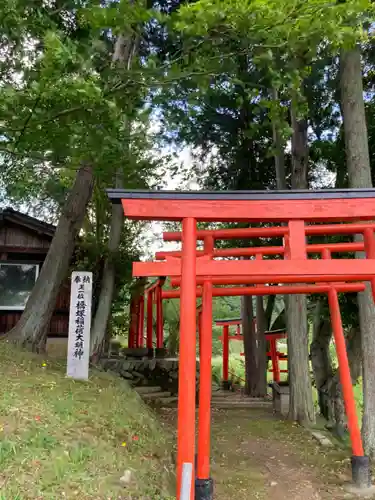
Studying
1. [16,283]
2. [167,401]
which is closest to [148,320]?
[167,401]

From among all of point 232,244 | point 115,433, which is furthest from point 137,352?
point 115,433

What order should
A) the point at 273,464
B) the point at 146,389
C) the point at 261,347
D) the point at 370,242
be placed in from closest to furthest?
the point at 370,242
the point at 273,464
the point at 146,389
the point at 261,347

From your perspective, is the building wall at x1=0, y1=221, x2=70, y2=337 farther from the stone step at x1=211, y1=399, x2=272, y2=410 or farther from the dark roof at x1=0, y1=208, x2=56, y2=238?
the stone step at x1=211, y1=399, x2=272, y2=410

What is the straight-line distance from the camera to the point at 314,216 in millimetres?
4395

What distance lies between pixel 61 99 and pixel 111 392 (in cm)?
478

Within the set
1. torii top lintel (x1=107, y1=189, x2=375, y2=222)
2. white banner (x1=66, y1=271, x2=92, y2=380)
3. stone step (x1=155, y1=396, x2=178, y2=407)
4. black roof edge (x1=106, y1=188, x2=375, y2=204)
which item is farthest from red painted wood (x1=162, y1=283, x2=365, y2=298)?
stone step (x1=155, y1=396, x2=178, y2=407)

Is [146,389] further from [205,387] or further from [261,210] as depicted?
[261,210]

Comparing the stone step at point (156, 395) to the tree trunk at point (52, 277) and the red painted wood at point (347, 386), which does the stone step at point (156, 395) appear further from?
the red painted wood at point (347, 386)

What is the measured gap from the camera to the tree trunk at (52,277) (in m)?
7.76

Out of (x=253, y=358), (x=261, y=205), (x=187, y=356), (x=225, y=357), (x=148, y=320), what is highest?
(x=261, y=205)

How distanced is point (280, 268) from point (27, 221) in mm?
9809

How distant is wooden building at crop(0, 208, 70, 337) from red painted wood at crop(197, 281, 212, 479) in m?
8.18

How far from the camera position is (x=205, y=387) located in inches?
194

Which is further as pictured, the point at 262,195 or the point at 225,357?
the point at 225,357
